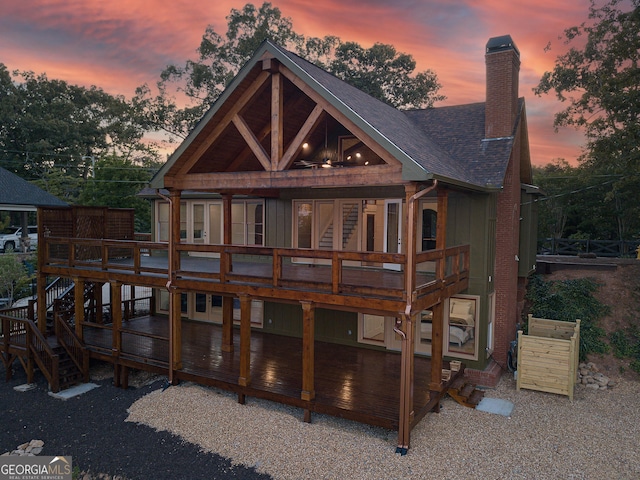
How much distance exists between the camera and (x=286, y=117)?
11.9m

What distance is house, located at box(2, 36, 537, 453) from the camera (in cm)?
945

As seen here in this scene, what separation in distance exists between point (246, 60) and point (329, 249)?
2664 cm

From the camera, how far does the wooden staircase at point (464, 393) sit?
10.9 meters

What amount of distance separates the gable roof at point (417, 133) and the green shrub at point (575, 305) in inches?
251

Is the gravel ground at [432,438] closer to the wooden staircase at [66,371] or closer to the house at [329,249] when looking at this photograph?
the house at [329,249]

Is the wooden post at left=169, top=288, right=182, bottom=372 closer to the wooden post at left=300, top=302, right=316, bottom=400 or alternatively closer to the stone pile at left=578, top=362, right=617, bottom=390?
the wooden post at left=300, top=302, right=316, bottom=400

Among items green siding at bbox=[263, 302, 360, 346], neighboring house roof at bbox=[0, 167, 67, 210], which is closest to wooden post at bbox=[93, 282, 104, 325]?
green siding at bbox=[263, 302, 360, 346]

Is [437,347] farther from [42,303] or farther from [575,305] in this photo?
[42,303]

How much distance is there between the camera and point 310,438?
30.0 feet

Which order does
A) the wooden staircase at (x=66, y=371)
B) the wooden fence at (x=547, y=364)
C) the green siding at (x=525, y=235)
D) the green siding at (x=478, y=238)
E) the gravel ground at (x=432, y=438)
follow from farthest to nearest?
the green siding at (x=525, y=235) < the wooden staircase at (x=66, y=371) < the green siding at (x=478, y=238) < the wooden fence at (x=547, y=364) < the gravel ground at (x=432, y=438)

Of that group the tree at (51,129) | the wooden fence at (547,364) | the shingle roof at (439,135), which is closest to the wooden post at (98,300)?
the shingle roof at (439,135)

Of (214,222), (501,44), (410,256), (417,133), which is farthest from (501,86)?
(214,222)

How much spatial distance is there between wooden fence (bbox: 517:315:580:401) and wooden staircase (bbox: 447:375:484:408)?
1.48m

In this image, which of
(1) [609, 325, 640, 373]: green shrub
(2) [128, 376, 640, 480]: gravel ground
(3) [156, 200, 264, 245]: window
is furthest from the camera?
(3) [156, 200, 264, 245]: window
